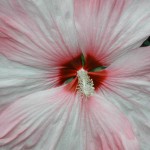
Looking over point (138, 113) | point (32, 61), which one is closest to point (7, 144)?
point (32, 61)

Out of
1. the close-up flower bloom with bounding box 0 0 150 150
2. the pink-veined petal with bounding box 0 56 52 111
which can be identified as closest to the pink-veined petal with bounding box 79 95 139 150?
the close-up flower bloom with bounding box 0 0 150 150

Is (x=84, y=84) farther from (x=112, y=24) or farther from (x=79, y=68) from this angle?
(x=112, y=24)

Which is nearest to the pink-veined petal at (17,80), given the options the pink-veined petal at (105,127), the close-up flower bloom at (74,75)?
the close-up flower bloom at (74,75)

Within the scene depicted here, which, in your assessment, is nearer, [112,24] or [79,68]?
[112,24]

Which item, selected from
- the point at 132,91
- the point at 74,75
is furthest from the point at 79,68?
the point at 132,91

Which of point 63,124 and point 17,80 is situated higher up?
point 17,80

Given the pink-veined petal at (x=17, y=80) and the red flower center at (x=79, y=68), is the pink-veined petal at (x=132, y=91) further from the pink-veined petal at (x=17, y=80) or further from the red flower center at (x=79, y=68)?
the pink-veined petal at (x=17, y=80)
